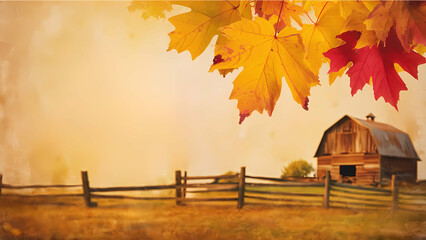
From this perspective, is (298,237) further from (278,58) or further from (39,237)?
(278,58)

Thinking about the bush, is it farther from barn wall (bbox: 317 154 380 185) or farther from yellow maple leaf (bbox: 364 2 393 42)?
yellow maple leaf (bbox: 364 2 393 42)

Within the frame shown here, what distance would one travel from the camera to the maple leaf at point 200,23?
230mm

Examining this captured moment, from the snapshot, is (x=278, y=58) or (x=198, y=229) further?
(x=198, y=229)

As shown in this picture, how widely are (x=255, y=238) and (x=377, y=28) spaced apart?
4725 millimetres

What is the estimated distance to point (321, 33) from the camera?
239 millimetres

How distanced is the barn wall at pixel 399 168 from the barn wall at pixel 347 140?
40 centimetres

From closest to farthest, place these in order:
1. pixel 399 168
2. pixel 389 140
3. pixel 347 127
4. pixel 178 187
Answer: pixel 178 187, pixel 399 168, pixel 389 140, pixel 347 127

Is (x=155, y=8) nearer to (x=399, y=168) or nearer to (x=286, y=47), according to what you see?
(x=286, y=47)

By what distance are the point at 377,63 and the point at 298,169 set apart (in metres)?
9.19

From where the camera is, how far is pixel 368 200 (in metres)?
6.39

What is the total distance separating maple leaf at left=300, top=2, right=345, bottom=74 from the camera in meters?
0.23

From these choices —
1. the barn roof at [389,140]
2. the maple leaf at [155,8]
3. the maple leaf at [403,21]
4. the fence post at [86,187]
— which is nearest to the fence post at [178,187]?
the fence post at [86,187]

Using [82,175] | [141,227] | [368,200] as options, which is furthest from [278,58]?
[368,200]

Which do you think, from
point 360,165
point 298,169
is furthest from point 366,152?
point 298,169
